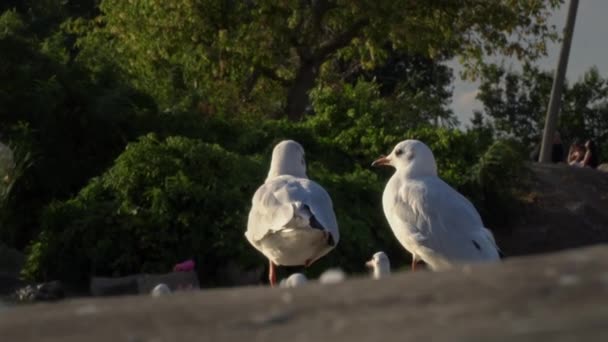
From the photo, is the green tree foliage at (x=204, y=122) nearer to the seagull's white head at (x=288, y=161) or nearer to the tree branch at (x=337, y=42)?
the tree branch at (x=337, y=42)

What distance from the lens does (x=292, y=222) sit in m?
10.6

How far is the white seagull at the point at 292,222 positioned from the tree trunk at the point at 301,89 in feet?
48.0

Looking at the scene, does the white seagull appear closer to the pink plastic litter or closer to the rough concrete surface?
the pink plastic litter

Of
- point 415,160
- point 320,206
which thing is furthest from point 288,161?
point 320,206

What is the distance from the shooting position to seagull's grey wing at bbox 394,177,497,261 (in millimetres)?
10297

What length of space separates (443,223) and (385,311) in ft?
24.4

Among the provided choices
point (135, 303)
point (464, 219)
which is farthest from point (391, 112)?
point (135, 303)

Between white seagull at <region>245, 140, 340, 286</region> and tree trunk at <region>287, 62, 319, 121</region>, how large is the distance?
48.0 feet

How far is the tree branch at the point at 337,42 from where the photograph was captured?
2600cm

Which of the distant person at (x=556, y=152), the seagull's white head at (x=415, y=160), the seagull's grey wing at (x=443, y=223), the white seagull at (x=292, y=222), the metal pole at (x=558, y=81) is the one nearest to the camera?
the seagull's grey wing at (x=443, y=223)

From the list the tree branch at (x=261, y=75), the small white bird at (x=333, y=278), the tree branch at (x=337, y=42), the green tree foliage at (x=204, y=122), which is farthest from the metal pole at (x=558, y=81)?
the small white bird at (x=333, y=278)

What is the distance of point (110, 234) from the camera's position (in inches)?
566

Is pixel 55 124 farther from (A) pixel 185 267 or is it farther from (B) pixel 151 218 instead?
(A) pixel 185 267

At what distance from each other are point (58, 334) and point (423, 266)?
29.1 feet
